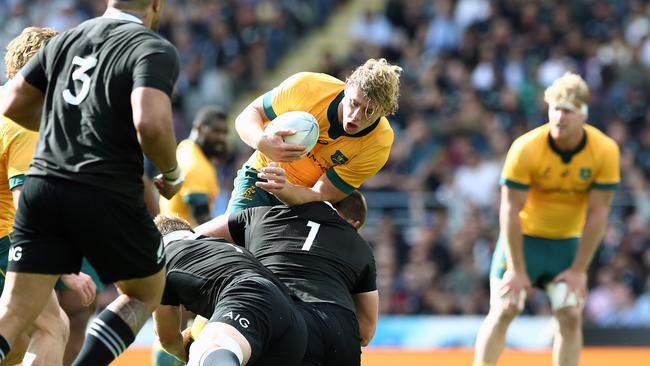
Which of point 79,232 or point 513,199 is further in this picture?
point 513,199

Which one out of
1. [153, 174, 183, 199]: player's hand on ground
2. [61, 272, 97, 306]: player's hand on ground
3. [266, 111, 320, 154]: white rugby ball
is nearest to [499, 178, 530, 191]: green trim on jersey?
[266, 111, 320, 154]: white rugby ball

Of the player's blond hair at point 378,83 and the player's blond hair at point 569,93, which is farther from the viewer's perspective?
the player's blond hair at point 569,93

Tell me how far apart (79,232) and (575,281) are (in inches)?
168

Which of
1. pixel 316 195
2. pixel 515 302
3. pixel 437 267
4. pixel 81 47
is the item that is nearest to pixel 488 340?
pixel 515 302

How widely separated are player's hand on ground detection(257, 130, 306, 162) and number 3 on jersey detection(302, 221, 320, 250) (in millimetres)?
382

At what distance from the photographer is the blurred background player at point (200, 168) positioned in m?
8.44

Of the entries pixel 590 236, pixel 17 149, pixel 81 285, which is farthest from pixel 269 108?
pixel 590 236

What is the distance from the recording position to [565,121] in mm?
7590

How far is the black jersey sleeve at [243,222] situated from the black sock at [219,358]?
4.24 feet

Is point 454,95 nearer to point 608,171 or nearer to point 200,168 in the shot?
point 200,168

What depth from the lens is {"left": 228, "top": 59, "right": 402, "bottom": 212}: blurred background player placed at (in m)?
6.13

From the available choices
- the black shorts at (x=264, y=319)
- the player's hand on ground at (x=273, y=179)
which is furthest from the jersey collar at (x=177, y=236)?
the black shorts at (x=264, y=319)

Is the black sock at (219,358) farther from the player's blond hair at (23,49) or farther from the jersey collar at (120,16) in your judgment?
the player's blond hair at (23,49)

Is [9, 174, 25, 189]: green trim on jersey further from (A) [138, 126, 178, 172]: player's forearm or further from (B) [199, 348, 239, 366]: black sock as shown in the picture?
(B) [199, 348, 239, 366]: black sock
